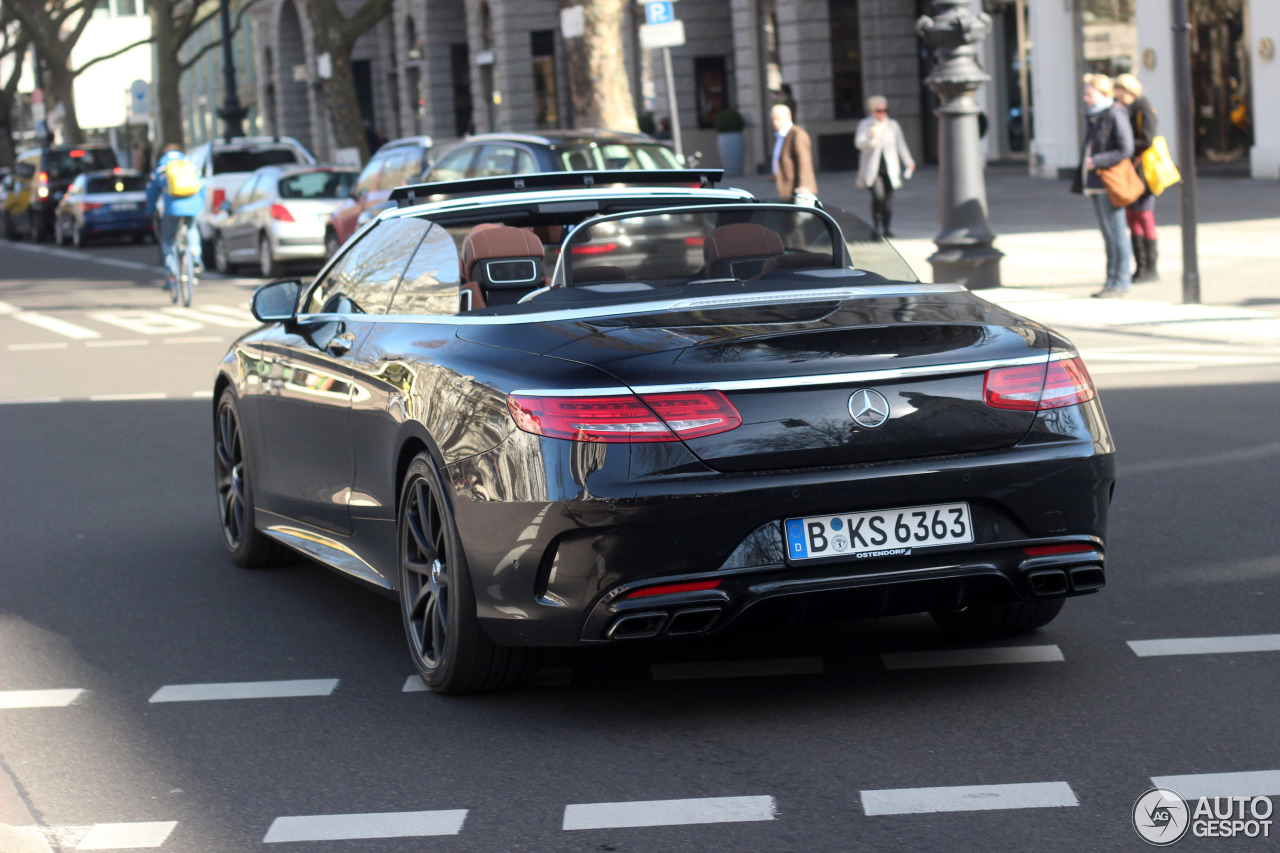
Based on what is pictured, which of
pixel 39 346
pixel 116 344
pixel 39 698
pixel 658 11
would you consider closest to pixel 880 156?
pixel 658 11

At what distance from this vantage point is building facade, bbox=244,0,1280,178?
97.5 ft

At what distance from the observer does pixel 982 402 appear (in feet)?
16.1

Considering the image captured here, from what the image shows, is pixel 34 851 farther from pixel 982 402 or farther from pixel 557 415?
pixel 982 402

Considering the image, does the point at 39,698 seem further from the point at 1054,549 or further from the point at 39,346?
the point at 39,346

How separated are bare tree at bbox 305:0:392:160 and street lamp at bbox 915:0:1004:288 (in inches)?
760

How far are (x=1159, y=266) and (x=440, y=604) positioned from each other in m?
13.3

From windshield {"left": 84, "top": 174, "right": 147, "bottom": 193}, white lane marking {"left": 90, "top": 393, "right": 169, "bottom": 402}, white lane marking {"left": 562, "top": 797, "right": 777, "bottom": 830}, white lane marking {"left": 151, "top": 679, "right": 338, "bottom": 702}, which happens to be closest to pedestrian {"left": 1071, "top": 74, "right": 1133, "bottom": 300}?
white lane marking {"left": 90, "top": 393, "right": 169, "bottom": 402}

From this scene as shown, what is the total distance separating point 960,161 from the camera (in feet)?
54.9

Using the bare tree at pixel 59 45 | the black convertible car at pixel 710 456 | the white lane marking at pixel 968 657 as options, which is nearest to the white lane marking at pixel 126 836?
the black convertible car at pixel 710 456

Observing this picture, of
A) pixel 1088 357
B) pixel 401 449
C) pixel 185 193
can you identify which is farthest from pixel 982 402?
pixel 185 193

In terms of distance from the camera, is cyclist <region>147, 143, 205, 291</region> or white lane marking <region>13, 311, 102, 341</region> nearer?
white lane marking <region>13, 311, 102, 341</region>

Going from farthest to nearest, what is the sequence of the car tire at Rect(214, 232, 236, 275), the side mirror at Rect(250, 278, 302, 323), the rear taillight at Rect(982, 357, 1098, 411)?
the car tire at Rect(214, 232, 236, 275) → the side mirror at Rect(250, 278, 302, 323) → the rear taillight at Rect(982, 357, 1098, 411)

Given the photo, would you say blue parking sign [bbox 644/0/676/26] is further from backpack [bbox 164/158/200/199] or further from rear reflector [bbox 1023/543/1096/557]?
rear reflector [bbox 1023/543/1096/557]

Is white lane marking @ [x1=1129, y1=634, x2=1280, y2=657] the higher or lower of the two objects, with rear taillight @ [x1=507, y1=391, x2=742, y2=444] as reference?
lower
